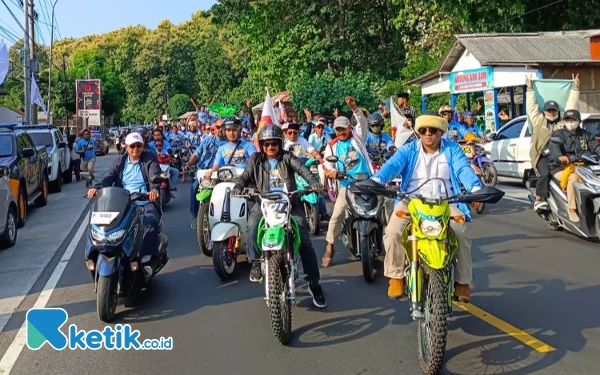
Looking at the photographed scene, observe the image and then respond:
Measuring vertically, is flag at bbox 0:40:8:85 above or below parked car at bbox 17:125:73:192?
above

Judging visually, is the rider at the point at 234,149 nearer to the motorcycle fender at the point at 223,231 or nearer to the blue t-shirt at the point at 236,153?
the blue t-shirt at the point at 236,153

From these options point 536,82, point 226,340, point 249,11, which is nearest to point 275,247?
point 226,340

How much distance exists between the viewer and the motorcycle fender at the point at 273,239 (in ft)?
17.7

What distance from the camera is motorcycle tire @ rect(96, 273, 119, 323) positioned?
235 inches

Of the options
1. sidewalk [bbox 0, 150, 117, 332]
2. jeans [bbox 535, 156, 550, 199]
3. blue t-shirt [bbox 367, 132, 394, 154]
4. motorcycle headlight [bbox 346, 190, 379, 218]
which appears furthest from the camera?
blue t-shirt [bbox 367, 132, 394, 154]

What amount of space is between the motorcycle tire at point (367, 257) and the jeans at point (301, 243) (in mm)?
1044

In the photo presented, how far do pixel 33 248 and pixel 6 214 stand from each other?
2.20ft

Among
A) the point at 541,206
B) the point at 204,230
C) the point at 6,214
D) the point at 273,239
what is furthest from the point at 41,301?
the point at 541,206

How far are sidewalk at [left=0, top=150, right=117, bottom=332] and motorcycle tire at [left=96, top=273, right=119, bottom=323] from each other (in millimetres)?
998

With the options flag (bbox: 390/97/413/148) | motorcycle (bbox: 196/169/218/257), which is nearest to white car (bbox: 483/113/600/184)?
flag (bbox: 390/97/413/148)

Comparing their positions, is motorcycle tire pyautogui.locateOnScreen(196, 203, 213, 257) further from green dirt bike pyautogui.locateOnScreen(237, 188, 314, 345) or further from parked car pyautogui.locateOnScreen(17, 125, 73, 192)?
parked car pyautogui.locateOnScreen(17, 125, 73, 192)

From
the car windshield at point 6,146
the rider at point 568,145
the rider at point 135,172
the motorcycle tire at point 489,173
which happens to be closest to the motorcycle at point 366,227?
the rider at point 135,172

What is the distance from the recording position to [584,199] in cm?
895

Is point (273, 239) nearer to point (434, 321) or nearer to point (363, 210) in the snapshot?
point (434, 321)
